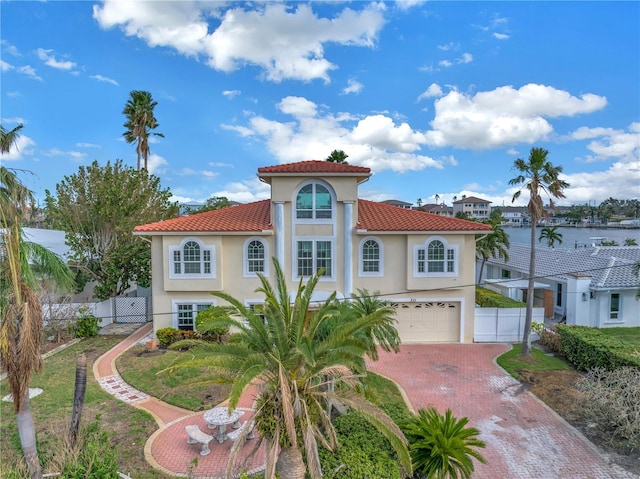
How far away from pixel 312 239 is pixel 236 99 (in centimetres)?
995

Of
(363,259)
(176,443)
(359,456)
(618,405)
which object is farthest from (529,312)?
(176,443)

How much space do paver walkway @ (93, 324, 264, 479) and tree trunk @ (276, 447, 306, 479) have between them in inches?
79.2

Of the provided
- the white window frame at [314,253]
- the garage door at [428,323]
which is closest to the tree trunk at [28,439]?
the white window frame at [314,253]

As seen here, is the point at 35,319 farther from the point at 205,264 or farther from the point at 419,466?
the point at 205,264

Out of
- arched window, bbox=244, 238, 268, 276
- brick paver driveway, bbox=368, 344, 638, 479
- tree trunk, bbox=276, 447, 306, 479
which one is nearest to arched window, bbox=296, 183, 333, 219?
arched window, bbox=244, 238, 268, 276

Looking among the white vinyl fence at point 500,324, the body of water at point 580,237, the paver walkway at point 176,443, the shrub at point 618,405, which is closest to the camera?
the paver walkway at point 176,443

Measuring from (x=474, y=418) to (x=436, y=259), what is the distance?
8.97 m

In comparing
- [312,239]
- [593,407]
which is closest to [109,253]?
[312,239]

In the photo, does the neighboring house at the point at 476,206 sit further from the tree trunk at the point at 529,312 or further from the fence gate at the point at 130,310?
the fence gate at the point at 130,310

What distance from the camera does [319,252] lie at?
20.4 m

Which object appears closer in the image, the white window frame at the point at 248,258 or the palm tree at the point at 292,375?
the palm tree at the point at 292,375

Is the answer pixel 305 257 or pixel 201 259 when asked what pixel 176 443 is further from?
pixel 305 257

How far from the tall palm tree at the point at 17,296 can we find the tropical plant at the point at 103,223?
16.1m

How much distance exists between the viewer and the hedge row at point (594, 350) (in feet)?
46.9
